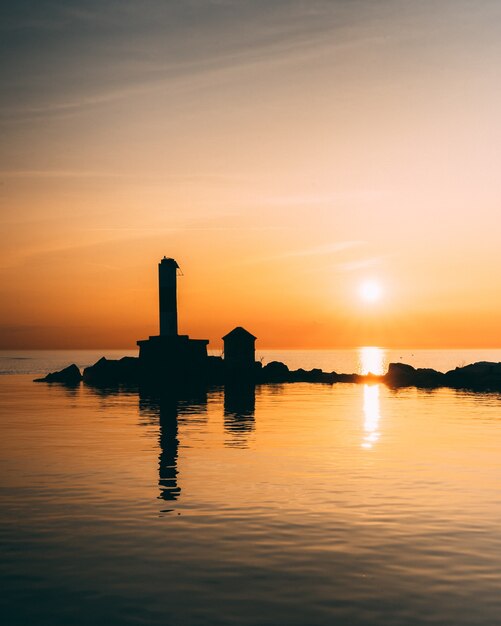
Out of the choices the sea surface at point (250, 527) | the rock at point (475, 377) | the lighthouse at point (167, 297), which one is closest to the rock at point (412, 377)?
the rock at point (475, 377)

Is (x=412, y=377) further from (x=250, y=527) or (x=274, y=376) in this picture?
(x=250, y=527)

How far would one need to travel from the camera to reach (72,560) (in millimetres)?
12750

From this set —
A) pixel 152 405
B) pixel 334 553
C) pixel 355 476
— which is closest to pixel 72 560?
pixel 334 553

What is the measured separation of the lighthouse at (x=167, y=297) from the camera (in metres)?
68.9

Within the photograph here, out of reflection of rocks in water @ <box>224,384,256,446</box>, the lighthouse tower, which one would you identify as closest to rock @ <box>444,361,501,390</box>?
reflection of rocks in water @ <box>224,384,256,446</box>

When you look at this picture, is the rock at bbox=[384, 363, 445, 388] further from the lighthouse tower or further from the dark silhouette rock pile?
the lighthouse tower

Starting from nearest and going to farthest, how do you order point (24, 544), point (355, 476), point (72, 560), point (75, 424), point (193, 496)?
point (72, 560) → point (24, 544) → point (193, 496) → point (355, 476) → point (75, 424)

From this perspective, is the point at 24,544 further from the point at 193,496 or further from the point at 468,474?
the point at 468,474

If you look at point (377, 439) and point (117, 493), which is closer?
point (117, 493)

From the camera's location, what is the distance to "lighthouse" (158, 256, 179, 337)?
6894 cm

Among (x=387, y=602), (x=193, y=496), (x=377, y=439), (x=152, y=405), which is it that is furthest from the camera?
(x=152, y=405)

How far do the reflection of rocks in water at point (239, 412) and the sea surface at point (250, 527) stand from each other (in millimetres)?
529

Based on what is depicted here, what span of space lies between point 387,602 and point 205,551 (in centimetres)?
398

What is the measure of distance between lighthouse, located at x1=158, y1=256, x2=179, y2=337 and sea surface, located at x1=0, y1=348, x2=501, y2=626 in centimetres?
3579
